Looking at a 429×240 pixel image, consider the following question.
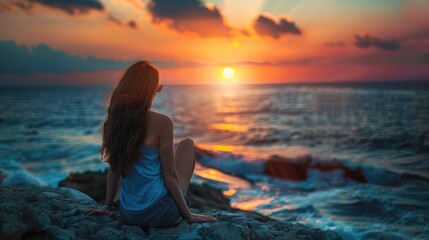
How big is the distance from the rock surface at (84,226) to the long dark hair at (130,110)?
654 mm

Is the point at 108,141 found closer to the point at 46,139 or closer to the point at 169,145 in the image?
the point at 169,145

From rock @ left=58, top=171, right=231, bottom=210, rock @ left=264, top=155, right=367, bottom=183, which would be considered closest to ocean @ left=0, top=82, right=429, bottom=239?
rock @ left=264, top=155, right=367, bottom=183

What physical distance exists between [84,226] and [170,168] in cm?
98

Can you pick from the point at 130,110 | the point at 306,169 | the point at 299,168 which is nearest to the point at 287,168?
the point at 299,168

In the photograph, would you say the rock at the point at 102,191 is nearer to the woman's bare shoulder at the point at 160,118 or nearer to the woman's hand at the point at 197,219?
the woman's hand at the point at 197,219

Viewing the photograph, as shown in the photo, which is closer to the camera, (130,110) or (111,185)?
(130,110)

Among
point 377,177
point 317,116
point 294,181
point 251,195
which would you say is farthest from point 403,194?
point 317,116

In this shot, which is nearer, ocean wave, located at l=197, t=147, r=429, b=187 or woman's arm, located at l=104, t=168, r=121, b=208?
woman's arm, located at l=104, t=168, r=121, b=208

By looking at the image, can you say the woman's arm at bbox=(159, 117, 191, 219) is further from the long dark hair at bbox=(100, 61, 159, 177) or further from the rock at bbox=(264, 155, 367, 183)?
the rock at bbox=(264, 155, 367, 183)

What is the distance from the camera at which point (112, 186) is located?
3926mm

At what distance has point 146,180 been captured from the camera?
3.54 metres

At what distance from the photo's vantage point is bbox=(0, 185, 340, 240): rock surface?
3064 mm

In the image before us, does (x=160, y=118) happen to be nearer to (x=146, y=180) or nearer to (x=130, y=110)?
(x=130, y=110)

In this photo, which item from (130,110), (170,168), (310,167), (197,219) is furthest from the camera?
(310,167)
